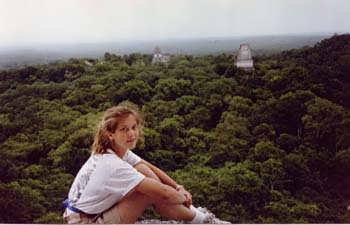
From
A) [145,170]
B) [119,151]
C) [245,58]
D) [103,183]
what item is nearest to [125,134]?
[119,151]

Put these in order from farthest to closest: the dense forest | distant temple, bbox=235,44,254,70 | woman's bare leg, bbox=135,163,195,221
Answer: distant temple, bbox=235,44,254,70 < the dense forest < woman's bare leg, bbox=135,163,195,221

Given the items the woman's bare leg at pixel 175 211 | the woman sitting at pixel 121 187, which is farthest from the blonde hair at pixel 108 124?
the woman's bare leg at pixel 175 211

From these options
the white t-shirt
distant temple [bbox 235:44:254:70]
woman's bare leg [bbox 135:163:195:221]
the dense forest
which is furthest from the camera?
distant temple [bbox 235:44:254:70]

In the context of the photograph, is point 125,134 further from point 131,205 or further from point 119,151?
point 131,205

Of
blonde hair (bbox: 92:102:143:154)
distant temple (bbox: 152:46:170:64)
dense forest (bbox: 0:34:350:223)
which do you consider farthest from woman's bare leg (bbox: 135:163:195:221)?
distant temple (bbox: 152:46:170:64)

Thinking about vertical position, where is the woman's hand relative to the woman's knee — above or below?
below

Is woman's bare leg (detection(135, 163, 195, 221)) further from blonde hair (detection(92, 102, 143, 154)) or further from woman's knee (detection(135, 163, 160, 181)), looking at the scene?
blonde hair (detection(92, 102, 143, 154))

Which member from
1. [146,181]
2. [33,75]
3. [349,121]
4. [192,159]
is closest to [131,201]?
[146,181]

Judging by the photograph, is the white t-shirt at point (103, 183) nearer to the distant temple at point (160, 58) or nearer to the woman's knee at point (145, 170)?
the woman's knee at point (145, 170)
